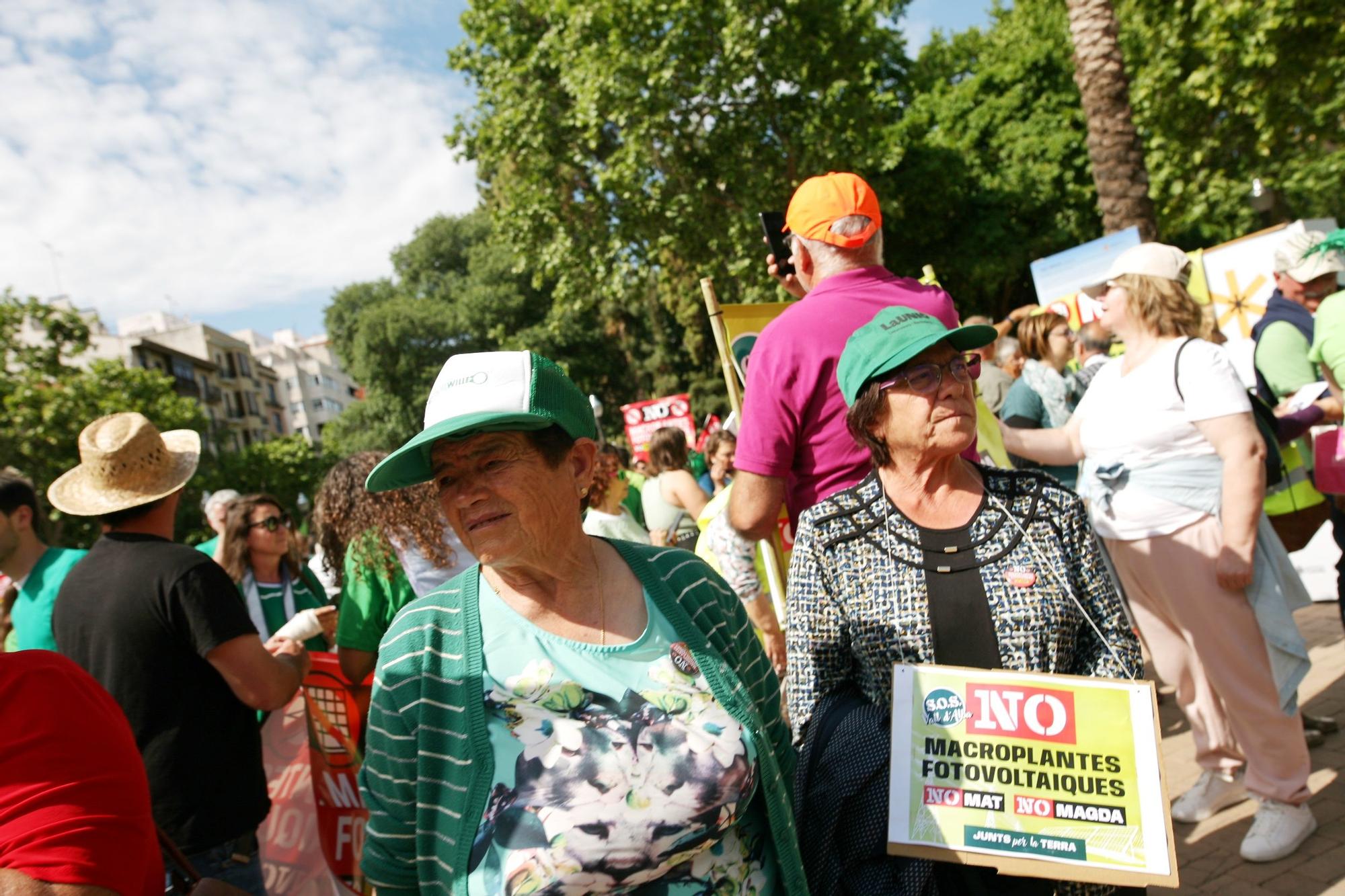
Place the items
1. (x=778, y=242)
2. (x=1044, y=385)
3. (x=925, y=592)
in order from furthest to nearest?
(x=1044, y=385), (x=778, y=242), (x=925, y=592)

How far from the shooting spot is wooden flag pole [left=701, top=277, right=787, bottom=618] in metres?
3.70

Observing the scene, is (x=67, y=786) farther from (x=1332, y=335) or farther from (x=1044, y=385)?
(x=1044, y=385)

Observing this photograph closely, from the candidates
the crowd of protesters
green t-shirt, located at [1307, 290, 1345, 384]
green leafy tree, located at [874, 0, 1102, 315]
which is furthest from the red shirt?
green leafy tree, located at [874, 0, 1102, 315]

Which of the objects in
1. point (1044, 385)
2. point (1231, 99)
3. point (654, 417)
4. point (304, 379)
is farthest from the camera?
point (304, 379)

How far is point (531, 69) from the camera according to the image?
23.0 meters

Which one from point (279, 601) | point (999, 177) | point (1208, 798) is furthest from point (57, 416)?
point (1208, 798)

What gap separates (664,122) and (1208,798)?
59.3 feet

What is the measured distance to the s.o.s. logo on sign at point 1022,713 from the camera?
194cm

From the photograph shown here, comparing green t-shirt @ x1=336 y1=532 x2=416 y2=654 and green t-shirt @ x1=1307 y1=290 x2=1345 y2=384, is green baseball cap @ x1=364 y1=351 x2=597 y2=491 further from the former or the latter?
green t-shirt @ x1=1307 y1=290 x2=1345 y2=384

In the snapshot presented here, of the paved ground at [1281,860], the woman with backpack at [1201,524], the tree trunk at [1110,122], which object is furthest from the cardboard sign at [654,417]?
the woman with backpack at [1201,524]

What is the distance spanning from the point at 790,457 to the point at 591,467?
854 mm

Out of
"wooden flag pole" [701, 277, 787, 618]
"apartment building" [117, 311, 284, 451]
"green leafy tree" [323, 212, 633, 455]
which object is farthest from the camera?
"apartment building" [117, 311, 284, 451]

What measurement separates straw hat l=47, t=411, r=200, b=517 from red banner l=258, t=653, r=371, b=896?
0.98m

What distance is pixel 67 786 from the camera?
1.57 m
